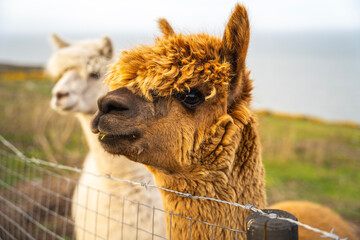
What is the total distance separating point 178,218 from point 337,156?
8475mm

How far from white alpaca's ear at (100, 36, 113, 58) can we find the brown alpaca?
191cm

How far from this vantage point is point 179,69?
68.1 inches

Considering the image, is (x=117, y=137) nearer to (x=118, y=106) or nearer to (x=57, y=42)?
(x=118, y=106)

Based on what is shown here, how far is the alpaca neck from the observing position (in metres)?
1.84

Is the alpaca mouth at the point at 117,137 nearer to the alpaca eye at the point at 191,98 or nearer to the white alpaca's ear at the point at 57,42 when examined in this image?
the alpaca eye at the point at 191,98

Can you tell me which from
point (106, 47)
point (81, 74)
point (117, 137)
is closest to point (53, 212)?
point (81, 74)

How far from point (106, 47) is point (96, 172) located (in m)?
1.40

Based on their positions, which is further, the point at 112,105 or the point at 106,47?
the point at 106,47

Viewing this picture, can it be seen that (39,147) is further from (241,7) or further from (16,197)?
(241,7)

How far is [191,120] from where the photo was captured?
1.77 m

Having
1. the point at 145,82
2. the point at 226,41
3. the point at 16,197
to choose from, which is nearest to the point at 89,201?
the point at 145,82

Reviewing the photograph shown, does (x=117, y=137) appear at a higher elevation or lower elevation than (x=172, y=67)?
lower

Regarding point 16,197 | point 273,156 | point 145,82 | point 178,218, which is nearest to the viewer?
point 145,82

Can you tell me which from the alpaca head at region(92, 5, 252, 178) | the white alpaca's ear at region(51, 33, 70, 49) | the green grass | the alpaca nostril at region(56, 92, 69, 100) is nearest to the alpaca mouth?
the alpaca head at region(92, 5, 252, 178)
